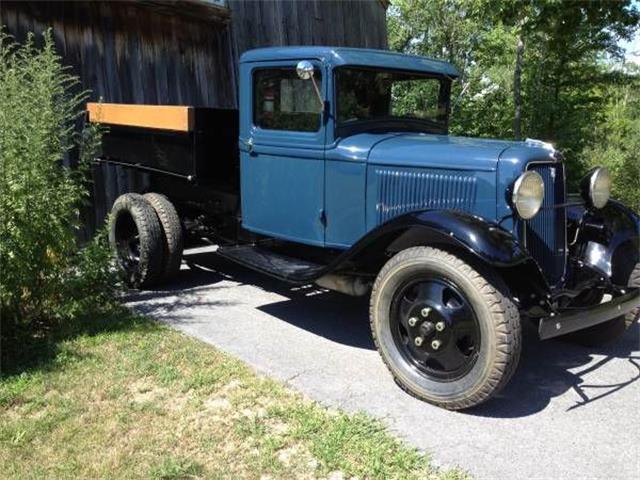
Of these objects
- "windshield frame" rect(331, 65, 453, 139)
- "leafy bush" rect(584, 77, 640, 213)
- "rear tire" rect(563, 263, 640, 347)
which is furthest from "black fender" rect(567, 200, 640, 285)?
"leafy bush" rect(584, 77, 640, 213)

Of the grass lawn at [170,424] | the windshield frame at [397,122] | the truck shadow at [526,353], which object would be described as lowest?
the truck shadow at [526,353]

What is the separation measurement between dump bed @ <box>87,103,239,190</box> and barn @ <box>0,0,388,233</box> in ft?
4.52

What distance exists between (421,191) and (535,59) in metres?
10.1

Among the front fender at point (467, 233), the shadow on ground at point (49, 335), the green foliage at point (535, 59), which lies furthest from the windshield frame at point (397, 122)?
the green foliage at point (535, 59)

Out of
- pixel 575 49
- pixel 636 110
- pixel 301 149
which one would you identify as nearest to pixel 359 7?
pixel 575 49

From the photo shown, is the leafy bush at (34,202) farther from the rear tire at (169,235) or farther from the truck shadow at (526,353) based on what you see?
the truck shadow at (526,353)

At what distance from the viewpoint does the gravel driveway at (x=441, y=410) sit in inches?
120

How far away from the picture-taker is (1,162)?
4.12 meters

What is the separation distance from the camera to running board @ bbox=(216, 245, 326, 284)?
176 inches

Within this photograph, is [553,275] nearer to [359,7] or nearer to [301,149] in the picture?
[301,149]

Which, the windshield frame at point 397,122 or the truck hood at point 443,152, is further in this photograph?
the windshield frame at point 397,122

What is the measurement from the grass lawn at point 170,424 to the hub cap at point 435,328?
0.55m

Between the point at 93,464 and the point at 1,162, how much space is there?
2206 mm

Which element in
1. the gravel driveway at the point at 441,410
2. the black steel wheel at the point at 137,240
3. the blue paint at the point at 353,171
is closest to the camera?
the gravel driveway at the point at 441,410
